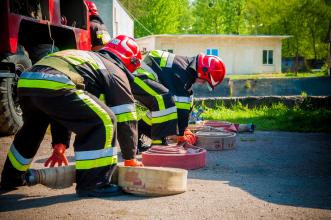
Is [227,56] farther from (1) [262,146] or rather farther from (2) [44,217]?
(2) [44,217]

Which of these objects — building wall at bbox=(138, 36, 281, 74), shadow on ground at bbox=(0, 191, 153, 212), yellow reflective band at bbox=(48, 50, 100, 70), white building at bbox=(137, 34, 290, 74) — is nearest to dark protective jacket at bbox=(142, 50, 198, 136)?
yellow reflective band at bbox=(48, 50, 100, 70)

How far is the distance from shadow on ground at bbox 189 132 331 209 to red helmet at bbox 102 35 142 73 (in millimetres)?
1365

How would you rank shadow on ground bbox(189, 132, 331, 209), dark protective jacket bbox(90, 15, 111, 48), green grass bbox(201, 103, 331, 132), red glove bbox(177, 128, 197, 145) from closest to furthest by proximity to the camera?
1. shadow on ground bbox(189, 132, 331, 209)
2. red glove bbox(177, 128, 197, 145)
3. dark protective jacket bbox(90, 15, 111, 48)
4. green grass bbox(201, 103, 331, 132)

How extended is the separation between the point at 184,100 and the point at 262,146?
155 cm

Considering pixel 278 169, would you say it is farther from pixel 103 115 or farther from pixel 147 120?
pixel 103 115

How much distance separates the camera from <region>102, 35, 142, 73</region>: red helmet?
4.34 metres

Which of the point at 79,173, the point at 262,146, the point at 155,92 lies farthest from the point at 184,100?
the point at 79,173

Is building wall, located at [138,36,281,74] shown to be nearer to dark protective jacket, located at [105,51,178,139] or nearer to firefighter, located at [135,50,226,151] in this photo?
firefighter, located at [135,50,226,151]

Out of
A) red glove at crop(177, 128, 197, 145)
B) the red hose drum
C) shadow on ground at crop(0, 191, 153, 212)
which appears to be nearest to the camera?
shadow on ground at crop(0, 191, 153, 212)

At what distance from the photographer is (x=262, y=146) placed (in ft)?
22.6

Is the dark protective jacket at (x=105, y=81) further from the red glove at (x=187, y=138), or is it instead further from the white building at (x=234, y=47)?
the white building at (x=234, y=47)

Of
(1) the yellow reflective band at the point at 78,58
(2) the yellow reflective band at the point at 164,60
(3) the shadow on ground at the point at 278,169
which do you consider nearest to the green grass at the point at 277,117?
(3) the shadow on ground at the point at 278,169

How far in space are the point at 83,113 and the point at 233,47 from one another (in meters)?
35.6

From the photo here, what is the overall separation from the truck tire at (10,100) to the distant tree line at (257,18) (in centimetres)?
3441
